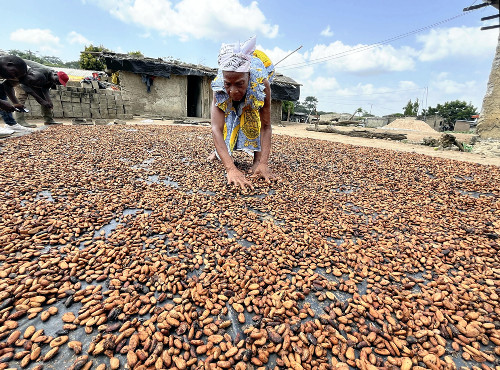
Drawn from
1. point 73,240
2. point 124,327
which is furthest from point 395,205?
point 73,240

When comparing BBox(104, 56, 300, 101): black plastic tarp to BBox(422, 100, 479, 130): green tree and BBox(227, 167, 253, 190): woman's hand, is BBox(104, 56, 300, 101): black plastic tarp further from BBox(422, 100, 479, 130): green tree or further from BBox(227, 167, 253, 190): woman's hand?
BBox(422, 100, 479, 130): green tree

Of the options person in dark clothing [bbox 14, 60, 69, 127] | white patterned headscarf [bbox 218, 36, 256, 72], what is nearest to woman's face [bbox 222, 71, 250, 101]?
white patterned headscarf [bbox 218, 36, 256, 72]

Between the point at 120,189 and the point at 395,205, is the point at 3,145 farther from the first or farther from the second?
the point at 395,205

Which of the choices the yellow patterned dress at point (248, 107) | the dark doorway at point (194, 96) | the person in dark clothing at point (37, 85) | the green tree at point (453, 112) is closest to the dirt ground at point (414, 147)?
the yellow patterned dress at point (248, 107)

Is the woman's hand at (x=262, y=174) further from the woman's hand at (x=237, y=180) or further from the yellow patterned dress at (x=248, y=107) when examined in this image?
the yellow patterned dress at (x=248, y=107)

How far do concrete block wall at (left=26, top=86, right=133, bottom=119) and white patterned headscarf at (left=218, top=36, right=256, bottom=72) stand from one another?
322 inches

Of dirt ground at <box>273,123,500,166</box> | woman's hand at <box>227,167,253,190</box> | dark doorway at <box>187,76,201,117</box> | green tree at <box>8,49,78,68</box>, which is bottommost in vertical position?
woman's hand at <box>227,167,253,190</box>

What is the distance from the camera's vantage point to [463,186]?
3.05 meters

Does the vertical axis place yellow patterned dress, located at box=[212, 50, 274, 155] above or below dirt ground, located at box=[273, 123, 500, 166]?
above

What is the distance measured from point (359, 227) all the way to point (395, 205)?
2.39 ft

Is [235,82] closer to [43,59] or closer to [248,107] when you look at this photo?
[248,107]

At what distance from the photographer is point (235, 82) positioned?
2.46m

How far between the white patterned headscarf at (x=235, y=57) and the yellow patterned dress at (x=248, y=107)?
0.26 metres

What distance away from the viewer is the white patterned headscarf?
7.79ft
